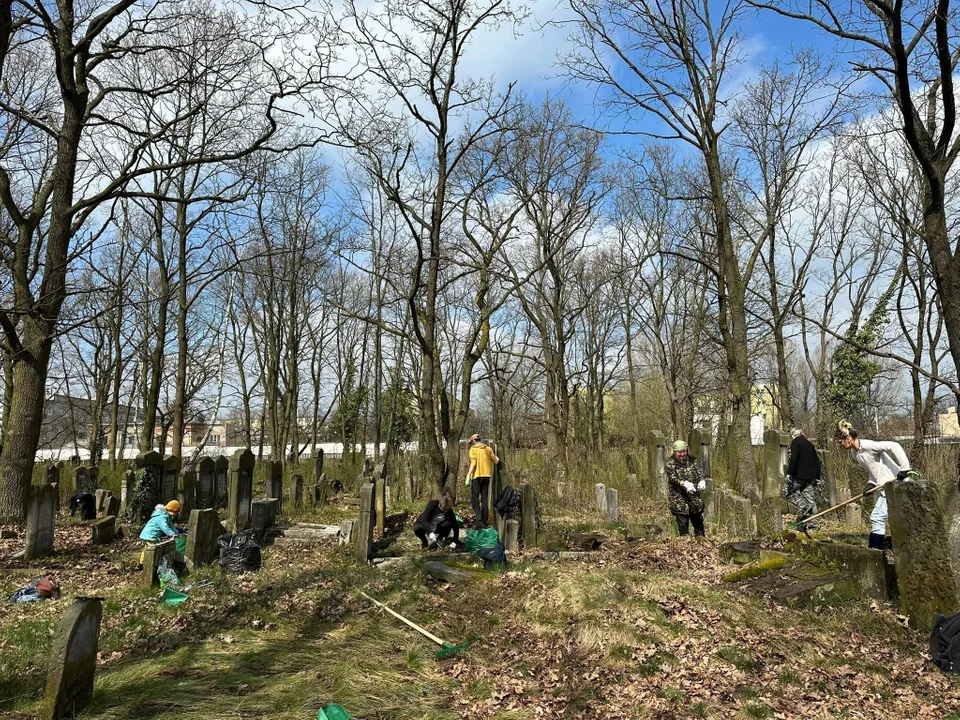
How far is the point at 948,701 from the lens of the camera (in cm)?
481

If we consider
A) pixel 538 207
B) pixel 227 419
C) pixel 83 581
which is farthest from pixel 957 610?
pixel 227 419

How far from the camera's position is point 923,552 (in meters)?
6.12

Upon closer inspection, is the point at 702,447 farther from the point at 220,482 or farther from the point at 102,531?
the point at 102,531

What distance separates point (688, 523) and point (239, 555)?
6.74m

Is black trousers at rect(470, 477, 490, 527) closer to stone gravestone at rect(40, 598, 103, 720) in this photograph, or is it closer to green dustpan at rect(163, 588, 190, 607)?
green dustpan at rect(163, 588, 190, 607)

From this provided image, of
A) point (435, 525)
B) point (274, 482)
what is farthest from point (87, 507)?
point (435, 525)

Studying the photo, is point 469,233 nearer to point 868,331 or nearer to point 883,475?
point 883,475

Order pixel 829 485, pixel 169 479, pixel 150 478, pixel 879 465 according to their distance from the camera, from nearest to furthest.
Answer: pixel 879 465, pixel 829 485, pixel 150 478, pixel 169 479

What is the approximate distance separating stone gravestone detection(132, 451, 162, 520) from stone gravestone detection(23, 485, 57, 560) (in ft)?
11.6

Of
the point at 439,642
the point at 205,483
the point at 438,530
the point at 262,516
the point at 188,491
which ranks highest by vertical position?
the point at 205,483

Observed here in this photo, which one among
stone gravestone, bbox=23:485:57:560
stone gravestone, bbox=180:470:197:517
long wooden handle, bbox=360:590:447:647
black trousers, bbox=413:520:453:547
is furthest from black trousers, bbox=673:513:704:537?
stone gravestone, bbox=180:470:197:517

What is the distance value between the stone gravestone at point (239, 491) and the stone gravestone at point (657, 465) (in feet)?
28.4

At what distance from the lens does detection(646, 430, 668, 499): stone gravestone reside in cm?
1531

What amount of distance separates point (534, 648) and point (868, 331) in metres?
25.0
